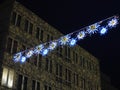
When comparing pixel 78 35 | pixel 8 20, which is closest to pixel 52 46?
pixel 78 35

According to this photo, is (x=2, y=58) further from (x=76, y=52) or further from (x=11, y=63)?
(x=76, y=52)

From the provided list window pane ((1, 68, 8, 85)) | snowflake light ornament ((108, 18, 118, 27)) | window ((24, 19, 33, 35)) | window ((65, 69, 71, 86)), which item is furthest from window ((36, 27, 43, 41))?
snowflake light ornament ((108, 18, 118, 27))

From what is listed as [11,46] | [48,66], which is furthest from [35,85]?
[11,46]

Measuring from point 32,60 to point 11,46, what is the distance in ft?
10.9

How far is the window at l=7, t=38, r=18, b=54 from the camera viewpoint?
92.9 feet

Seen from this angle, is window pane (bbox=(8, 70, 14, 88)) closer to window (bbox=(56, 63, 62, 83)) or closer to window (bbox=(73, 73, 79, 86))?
window (bbox=(56, 63, 62, 83))

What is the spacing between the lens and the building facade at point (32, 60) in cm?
2795

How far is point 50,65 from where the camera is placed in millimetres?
33594

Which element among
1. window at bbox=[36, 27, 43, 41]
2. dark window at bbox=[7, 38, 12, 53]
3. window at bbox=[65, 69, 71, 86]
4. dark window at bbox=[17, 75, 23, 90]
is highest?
window at bbox=[36, 27, 43, 41]

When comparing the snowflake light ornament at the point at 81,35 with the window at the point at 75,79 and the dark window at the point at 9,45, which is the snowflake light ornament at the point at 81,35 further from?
the window at the point at 75,79

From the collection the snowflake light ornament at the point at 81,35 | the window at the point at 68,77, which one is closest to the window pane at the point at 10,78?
the window at the point at 68,77

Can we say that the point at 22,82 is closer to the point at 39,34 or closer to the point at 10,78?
the point at 10,78

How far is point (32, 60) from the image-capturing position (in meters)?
31.0

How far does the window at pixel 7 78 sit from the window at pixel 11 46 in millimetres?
1977
